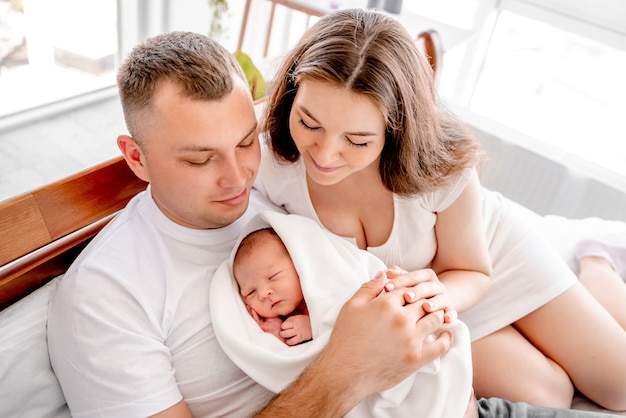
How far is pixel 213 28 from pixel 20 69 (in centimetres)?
127

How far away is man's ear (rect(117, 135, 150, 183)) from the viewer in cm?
131

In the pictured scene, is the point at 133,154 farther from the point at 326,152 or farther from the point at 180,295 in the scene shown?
the point at 326,152

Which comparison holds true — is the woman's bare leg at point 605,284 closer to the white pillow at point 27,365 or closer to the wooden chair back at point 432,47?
the wooden chair back at point 432,47

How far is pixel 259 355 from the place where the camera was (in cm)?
125

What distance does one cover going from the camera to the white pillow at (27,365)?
1.16 metres

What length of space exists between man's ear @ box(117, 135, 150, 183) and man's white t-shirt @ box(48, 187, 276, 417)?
100 millimetres

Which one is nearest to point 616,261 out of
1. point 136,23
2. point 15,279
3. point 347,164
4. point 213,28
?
point 347,164

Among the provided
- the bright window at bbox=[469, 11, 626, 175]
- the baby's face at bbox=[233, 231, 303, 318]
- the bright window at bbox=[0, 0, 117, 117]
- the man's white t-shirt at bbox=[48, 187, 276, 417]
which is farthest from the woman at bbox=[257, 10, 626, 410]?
the bright window at bbox=[0, 0, 117, 117]

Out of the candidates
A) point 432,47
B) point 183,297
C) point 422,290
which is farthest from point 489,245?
point 183,297

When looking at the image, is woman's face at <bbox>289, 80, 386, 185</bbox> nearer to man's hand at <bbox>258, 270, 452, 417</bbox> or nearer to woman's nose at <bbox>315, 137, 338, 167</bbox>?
woman's nose at <bbox>315, 137, 338, 167</bbox>

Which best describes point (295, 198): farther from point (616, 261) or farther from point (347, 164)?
point (616, 261)

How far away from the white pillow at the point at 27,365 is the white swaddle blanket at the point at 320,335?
1.30ft

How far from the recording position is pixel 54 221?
1.27m

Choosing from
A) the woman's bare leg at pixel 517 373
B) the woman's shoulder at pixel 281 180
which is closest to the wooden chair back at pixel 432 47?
the woman's shoulder at pixel 281 180
